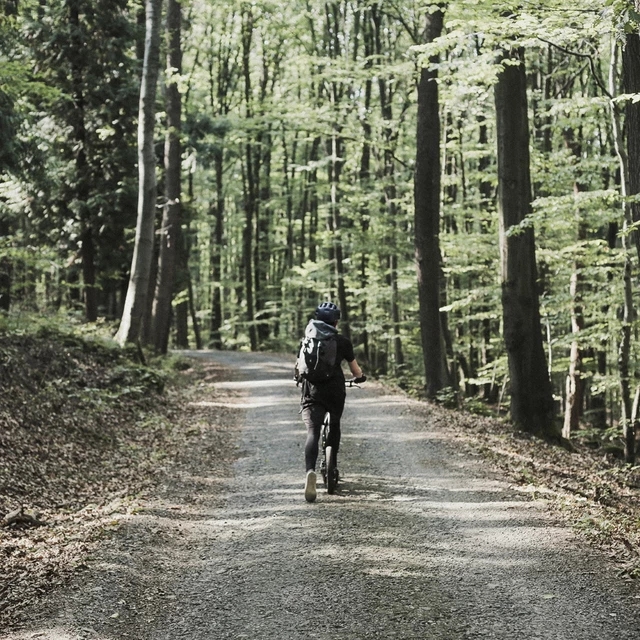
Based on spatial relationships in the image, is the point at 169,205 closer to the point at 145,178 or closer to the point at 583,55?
the point at 145,178

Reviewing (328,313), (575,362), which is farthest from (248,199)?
(328,313)

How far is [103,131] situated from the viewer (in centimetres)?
1878

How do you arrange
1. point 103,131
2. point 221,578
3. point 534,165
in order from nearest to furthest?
point 221,578 < point 534,165 < point 103,131

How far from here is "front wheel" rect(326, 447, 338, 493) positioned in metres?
7.80

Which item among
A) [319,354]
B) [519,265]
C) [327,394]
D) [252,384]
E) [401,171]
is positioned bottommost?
[252,384]

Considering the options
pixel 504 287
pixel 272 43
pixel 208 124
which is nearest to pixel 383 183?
pixel 208 124

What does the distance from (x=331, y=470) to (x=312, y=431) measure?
49cm

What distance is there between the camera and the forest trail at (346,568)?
180 inches

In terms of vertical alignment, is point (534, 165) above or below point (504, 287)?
above

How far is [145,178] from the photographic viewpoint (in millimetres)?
16078

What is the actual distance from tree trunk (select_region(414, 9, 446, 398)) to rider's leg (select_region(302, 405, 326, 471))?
828 cm

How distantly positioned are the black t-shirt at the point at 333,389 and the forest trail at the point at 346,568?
1.00 meters

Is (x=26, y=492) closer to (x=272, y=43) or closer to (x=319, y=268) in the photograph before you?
(x=319, y=268)

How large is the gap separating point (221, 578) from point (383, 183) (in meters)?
17.2
